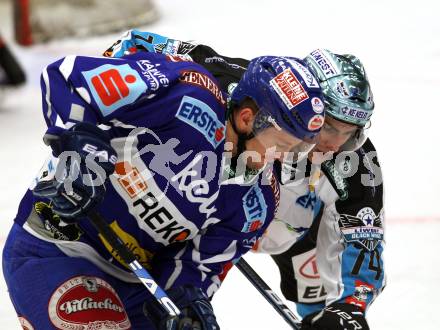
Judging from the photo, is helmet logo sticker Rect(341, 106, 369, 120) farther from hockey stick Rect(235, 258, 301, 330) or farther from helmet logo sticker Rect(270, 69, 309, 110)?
hockey stick Rect(235, 258, 301, 330)

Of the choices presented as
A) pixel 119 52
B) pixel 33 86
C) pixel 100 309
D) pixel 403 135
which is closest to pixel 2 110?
pixel 33 86

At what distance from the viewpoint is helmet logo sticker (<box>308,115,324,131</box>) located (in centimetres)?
255

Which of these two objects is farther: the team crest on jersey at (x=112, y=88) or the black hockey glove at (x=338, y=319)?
the black hockey glove at (x=338, y=319)

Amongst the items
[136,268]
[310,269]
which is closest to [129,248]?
[136,268]

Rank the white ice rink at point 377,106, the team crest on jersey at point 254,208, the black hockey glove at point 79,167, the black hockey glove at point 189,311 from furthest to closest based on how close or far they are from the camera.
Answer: the white ice rink at point 377,106 → the team crest on jersey at point 254,208 → the black hockey glove at point 189,311 → the black hockey glove at point 79,167

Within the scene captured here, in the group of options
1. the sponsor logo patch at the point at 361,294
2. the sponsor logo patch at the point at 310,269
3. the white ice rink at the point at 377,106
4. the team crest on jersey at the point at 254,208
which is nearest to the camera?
the team crest on jersey at the point at 254,208

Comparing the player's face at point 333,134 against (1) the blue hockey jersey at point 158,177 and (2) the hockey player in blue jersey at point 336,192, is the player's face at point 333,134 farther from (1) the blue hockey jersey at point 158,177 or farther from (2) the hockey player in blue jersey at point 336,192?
(1) the blue hockey jersey at point 158,177

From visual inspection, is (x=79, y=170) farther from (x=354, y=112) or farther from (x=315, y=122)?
(x=354, y=112)

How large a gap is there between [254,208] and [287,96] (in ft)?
1.32

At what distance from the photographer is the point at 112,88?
2.54m

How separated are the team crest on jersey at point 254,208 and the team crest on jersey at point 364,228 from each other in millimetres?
289

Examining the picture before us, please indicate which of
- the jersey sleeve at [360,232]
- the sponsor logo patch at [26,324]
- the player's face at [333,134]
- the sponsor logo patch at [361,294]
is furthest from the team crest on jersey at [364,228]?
the sponsor logo patch at [26,324]

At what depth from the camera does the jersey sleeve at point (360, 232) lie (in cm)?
296

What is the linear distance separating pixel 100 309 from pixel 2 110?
12.5 feet
